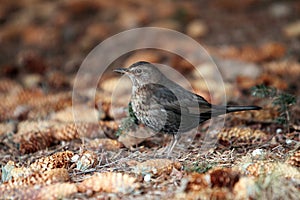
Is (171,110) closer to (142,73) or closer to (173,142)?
(173,142)

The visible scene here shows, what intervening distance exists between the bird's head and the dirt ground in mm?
439

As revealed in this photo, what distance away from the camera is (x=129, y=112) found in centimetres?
474

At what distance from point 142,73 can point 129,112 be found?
1.51 feet

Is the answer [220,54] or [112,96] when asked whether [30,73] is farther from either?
[220,54]

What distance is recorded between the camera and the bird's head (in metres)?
4.88

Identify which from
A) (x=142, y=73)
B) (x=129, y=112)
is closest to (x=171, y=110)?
(x=129, y=112)

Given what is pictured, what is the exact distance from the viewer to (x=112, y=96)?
5.97 metres

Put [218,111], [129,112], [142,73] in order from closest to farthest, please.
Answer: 1. [218,111]
2. [129,112]
3. [142,73]

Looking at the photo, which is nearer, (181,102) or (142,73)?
(181,102)

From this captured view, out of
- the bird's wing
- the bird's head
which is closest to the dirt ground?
the bird's wing

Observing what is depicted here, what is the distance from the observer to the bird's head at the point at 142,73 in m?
4.88

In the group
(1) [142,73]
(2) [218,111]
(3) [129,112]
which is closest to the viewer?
(2) [218,111]

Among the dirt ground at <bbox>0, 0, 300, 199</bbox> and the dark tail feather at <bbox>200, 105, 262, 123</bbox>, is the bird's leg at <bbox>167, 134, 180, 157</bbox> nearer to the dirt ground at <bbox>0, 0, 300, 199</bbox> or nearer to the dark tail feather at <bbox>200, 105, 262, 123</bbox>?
the dirt ground at <bbox>0, 0, 300, 199</bbox>

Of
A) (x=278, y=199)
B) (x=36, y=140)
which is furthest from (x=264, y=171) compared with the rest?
(x=36, y=140)
